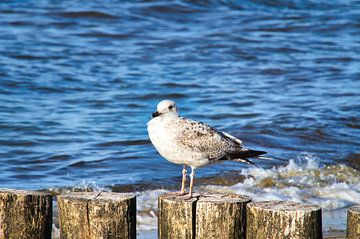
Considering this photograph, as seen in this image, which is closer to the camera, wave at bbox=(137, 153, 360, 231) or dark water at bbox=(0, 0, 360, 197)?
wave at bbox=(137, 153, 360, 231)

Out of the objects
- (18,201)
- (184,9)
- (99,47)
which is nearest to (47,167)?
(18,201)

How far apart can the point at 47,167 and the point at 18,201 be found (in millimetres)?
4835

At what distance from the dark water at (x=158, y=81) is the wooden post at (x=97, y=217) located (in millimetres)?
3933

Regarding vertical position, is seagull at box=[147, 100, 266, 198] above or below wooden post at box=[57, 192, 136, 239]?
above

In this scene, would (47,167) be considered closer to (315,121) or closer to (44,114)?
(44,114)

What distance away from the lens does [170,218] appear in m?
5.17

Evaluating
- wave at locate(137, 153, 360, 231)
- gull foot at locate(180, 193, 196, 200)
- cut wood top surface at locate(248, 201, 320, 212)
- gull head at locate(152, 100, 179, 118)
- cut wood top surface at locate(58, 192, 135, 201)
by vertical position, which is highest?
gull head at locate(152, 100, 179, 118)

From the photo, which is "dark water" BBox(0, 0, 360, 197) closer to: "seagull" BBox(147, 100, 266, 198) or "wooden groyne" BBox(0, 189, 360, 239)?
"seagull" BBox(147, 100, 266, 198)

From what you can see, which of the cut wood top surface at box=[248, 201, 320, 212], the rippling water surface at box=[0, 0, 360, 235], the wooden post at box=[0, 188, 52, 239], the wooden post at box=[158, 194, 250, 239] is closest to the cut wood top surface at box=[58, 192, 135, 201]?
the wooden post at box=[0, 188, 52, 239]

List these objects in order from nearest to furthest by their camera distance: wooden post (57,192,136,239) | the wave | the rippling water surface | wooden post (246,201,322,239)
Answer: wooden post (246,201,322,239)
wooden post (57,192,136,239)
the wave
the rippling water surface

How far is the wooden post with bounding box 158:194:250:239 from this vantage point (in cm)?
507

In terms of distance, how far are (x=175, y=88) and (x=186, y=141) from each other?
349 inches

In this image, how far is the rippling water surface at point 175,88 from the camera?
9703 mm

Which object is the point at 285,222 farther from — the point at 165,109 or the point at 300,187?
the point at 300,187
